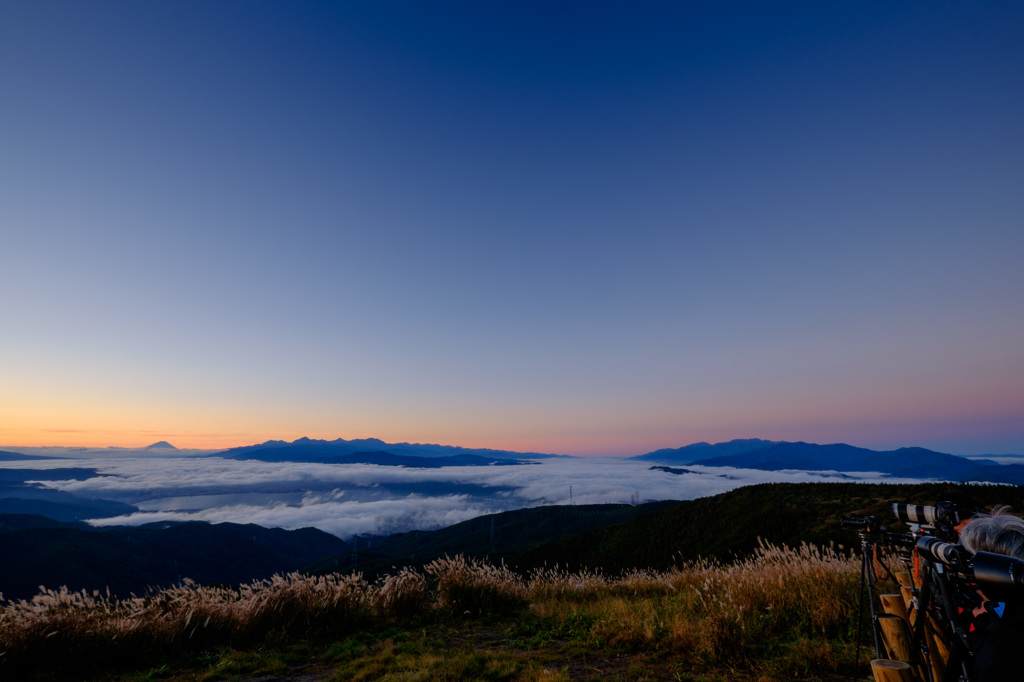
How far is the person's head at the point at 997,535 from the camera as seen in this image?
226cm

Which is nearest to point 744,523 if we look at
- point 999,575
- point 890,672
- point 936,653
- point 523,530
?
point 936,653

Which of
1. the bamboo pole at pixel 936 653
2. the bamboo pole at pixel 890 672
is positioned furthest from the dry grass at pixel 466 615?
the bamboo pole at pixel 890 672

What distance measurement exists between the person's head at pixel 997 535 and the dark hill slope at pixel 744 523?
30.2 meters

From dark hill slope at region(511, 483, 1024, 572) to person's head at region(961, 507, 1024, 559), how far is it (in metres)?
30.2

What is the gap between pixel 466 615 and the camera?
9469 millimetres

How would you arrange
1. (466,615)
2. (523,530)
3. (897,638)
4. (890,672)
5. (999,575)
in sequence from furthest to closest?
(523,530) < (466,615) < (897,638) < (890,672) < (999,575)

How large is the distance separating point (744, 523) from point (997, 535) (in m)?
64.1

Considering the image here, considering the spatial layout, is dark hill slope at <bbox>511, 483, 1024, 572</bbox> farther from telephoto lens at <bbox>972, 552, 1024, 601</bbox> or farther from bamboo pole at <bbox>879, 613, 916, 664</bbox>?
telephoto lens at <bbox>972, 552, 1024, 601</bbox>

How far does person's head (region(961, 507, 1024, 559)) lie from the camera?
2258 millimetres

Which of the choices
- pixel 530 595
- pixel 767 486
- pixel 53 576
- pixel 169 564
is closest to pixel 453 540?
pixel 169 564

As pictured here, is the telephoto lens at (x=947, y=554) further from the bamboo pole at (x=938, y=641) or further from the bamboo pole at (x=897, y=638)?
the bamboo pole at (x=897, y=638)

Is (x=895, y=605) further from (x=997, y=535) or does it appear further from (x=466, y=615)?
(x=466, y=615)

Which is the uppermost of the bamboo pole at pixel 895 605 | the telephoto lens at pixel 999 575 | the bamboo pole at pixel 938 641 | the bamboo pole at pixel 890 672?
the telephoto lens at pixel 999 575

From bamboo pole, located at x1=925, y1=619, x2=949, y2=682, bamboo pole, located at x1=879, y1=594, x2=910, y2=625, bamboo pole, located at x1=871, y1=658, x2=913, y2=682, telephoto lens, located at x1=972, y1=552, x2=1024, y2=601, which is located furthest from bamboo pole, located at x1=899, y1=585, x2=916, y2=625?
telephoto lens, located at x1=972, y1=552, x2=1024, y2=601
